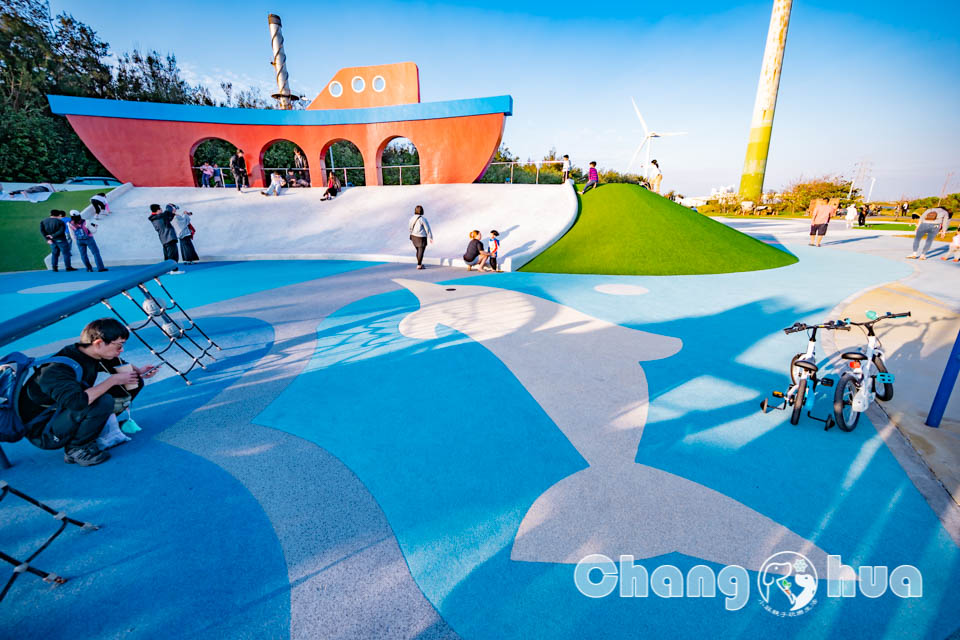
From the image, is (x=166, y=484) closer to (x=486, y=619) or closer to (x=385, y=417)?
(x=385, y=417)

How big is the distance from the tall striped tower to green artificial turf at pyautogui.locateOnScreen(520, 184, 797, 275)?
37849 mm

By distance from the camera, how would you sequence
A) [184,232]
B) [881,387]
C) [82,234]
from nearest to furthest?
[881,387] → [82,234] → [184,232]

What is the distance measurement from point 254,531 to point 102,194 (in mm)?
21328

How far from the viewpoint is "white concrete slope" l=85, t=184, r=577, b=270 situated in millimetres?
14023

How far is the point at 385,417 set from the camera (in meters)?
4.33

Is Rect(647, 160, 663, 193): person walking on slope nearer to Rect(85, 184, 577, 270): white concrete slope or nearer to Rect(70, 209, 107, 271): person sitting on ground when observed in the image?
Rect(85, 184, 577, 270): white concrete slope

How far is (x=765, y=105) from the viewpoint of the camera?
4191 cm

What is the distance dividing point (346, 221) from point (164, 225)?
6.62m

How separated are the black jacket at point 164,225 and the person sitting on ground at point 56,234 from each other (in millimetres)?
2547

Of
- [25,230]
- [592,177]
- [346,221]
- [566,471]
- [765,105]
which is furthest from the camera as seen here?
[765,105]

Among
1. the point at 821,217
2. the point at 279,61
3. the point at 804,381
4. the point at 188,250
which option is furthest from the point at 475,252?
the point at 279,61

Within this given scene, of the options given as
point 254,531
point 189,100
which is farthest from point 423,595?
point 189,100

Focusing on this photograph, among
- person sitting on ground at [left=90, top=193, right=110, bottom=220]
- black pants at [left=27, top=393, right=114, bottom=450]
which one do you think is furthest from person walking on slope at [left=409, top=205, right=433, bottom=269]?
person sitting on ground at [left=90, top=193, right=110, bottom=220]

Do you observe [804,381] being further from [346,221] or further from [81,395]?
[346,221]
